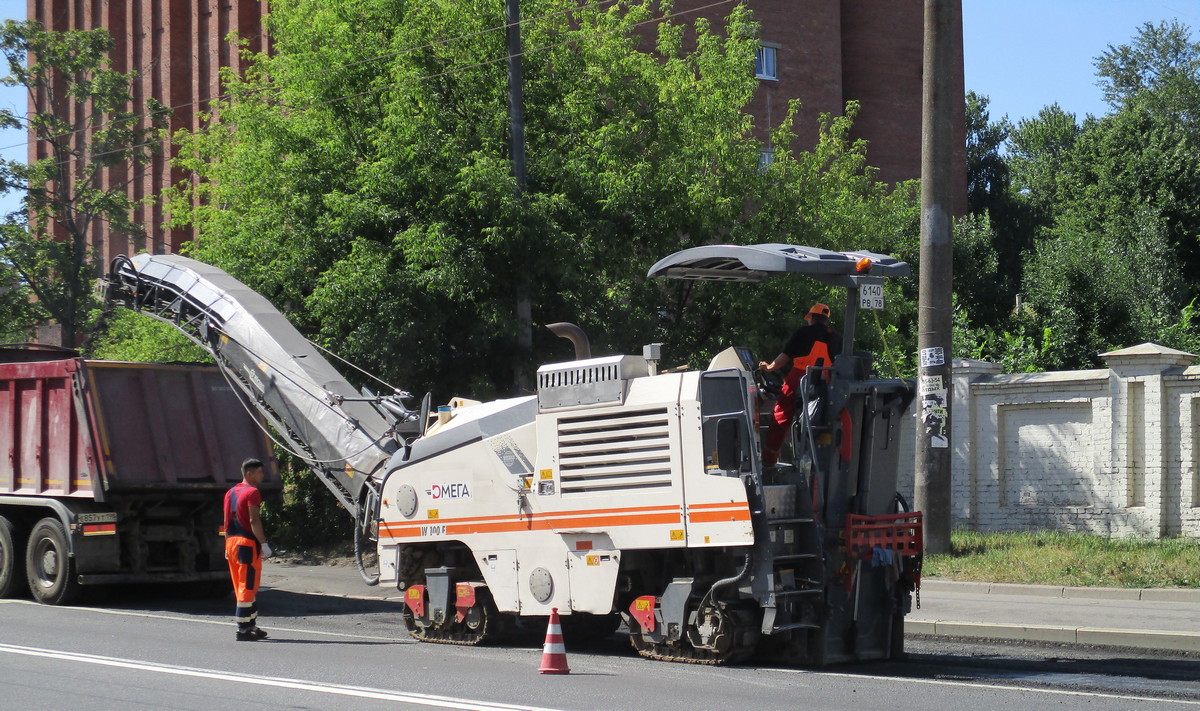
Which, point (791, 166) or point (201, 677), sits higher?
point (791, 166)

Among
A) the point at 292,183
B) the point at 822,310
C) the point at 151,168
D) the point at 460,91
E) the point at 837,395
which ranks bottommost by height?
the point at 837,395

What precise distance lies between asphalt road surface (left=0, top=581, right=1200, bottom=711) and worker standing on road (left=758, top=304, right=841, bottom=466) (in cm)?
178

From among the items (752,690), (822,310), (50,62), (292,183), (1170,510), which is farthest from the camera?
(50,62)

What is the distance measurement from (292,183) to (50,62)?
49.7 feet

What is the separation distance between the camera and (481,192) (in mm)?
17438

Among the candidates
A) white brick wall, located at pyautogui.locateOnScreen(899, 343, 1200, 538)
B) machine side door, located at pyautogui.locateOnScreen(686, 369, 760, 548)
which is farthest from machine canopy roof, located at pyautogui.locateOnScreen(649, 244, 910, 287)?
white brick wall, located at pyautogui.locateOnScreen(899, 343, 1200, 538)

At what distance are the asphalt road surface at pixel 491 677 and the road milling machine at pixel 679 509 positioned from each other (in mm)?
389

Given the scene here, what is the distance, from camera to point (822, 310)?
1020 cm

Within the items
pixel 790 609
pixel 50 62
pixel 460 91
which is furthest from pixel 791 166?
pixel 50 62

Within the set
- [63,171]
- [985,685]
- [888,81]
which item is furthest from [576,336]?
[888,81]

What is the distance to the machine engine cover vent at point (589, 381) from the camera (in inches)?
400

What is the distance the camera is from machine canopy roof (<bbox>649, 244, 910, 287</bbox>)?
9859mm

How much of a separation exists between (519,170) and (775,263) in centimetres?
879

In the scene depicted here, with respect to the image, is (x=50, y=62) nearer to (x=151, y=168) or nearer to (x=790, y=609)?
(x=151, y=168)
